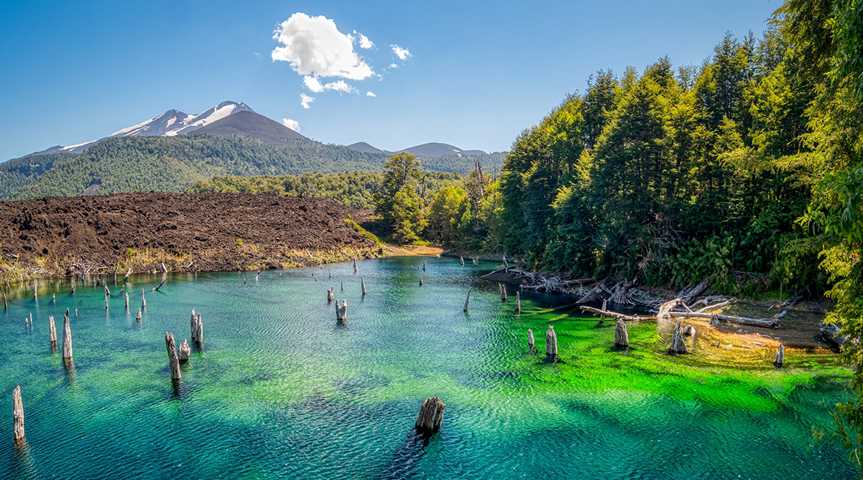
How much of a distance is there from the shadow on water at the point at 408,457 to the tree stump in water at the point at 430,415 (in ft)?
1.00

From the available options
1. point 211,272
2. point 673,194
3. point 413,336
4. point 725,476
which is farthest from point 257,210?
point 725,476

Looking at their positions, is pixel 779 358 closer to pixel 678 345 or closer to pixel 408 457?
pixel 678 345

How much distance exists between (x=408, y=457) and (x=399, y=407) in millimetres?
4914

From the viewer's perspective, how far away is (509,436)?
826 inches

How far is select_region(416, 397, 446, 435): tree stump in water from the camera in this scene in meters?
21.0

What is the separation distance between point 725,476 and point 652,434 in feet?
11.6

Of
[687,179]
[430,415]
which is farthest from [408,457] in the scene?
[687,179]

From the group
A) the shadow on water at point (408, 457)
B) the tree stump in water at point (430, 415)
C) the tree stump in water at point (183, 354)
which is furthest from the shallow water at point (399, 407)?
the tree stump in water at point (183, 354)

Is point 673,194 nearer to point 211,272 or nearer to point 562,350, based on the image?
point 562,350

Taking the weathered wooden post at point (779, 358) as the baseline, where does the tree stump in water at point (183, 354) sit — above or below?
above

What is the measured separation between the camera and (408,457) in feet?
62.9

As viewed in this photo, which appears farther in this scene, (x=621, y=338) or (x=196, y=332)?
(x=196, y=332)

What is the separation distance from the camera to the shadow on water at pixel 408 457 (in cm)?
1791

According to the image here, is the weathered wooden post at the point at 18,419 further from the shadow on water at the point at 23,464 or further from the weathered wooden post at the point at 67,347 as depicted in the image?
the weathered wooden post at the point at 67,347
